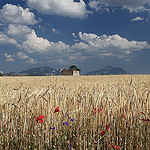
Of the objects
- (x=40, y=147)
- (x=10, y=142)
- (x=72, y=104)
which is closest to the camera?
(x=40, y=147)

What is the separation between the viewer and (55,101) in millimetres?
3309

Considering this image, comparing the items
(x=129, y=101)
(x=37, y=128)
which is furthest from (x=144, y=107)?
(x=37, y=128)

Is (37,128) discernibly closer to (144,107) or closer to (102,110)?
(102,110)

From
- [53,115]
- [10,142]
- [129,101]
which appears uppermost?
[129,101]

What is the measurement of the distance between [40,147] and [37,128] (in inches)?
14.6

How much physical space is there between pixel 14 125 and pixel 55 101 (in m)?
0.91

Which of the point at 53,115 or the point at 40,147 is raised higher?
the point at 53,115

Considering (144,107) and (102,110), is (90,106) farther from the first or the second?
(144,107)

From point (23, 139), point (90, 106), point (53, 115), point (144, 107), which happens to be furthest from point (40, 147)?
point (144, 107)

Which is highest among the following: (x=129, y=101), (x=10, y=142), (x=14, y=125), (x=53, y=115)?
(x=129, y=101)

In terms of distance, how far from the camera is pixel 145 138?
2811 mm

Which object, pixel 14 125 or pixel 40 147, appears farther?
pixel 14 125

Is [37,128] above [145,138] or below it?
above

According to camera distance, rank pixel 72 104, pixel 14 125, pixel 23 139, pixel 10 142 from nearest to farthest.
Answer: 1. pixel 23 139
2. pixel 10 142
3. pixel 14 125
4. pixel 72 104
